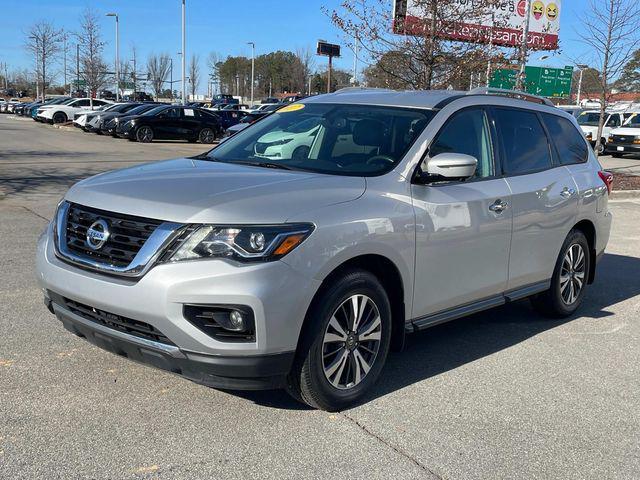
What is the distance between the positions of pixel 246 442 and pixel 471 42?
11665 millimetres

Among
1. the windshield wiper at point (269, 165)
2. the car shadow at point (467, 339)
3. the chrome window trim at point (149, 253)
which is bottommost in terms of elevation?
the car shadow at point (467, 339)

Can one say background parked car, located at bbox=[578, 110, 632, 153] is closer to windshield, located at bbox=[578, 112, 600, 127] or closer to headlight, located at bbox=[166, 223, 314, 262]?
windshield, located at bbox=[578, 112, 600, 127]

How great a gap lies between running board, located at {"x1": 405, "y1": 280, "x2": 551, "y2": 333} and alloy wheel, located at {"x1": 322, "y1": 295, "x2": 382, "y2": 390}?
356 mm

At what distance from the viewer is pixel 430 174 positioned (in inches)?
165

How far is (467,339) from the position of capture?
5305 mm

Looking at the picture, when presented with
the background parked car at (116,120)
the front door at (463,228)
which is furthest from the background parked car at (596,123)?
the front door at (463,228)

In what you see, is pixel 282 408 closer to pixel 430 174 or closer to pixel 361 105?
pixel 430 174

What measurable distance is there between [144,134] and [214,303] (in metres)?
26.7

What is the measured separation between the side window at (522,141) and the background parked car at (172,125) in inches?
980

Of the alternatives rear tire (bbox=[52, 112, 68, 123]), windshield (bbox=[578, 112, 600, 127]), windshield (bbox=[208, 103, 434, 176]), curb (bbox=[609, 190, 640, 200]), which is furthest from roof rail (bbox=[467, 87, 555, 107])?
rear tire (bbox=[52, 112, 68, 123])

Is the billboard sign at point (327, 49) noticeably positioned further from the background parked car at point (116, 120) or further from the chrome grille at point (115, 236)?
the chrome grille at point (115, 236)

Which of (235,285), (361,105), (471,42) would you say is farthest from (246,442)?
(471,42)

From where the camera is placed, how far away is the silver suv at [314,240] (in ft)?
10.7

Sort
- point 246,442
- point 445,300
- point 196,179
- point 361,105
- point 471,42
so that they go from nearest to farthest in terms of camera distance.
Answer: point 246,442 → point 196,179 → point 445,300 → point 361,105 → point 471,42
